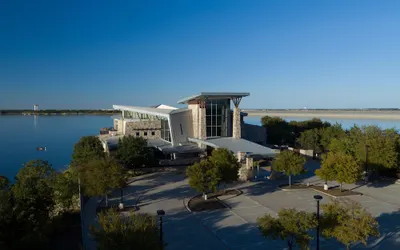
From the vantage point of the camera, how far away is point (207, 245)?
16.2 m

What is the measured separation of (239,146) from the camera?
38438 millimetres

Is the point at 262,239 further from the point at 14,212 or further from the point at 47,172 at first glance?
the point at 47,172

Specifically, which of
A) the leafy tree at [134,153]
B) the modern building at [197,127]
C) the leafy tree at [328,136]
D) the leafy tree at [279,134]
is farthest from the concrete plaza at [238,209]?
the leafy tree at [279,134]

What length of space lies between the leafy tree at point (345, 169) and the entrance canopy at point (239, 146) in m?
9.04

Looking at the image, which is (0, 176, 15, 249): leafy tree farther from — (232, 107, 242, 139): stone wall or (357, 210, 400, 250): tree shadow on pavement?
(232, 107, 242, 139): stone wall

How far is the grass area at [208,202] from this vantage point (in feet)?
73.3

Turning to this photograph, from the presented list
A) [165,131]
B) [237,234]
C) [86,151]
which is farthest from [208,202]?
[165,131]

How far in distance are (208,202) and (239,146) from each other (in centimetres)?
1565

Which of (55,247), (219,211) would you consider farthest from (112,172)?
(219,211)

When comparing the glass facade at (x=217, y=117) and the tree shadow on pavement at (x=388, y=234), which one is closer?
the tree shadow on pavement at (x=388, y=234)

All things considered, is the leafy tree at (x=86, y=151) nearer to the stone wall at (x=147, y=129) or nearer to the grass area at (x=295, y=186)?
the stone wall at (x=147, y=129)

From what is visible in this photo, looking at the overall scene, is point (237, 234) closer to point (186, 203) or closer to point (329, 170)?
point (186, 203)

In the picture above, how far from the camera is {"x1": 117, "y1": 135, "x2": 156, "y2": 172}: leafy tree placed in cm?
3409

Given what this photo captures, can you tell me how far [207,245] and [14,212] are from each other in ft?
31.8
